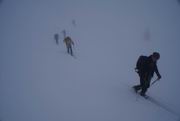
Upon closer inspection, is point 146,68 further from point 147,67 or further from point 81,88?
point 81,88

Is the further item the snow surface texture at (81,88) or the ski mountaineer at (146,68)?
the ski mountaineer at (146,68)

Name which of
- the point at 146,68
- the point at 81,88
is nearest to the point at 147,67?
the point at 146,68

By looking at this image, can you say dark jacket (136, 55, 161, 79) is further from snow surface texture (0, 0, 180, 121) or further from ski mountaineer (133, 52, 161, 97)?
snow surface texture (0, 0, 180, 121)

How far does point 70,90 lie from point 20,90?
175 cm

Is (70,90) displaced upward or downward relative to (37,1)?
downward

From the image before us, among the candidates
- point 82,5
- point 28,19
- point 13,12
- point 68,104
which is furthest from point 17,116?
point 82,5

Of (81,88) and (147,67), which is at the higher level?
(147,67)

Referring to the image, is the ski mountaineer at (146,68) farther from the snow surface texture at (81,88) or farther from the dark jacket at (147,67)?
the snow surface texture at (81,88)

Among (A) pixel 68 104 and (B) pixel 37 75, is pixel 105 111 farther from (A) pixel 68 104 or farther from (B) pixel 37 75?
(B) pixel 37 75

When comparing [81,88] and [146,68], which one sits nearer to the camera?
[146,68]

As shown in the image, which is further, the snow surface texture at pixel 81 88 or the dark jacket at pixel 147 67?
the dark jacket at pixel 147 67

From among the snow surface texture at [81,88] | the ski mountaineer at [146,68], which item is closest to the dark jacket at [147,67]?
the ski mountaineer at [146,68]

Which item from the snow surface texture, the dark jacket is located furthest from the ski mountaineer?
the snow surface texture

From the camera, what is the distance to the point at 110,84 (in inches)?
371
